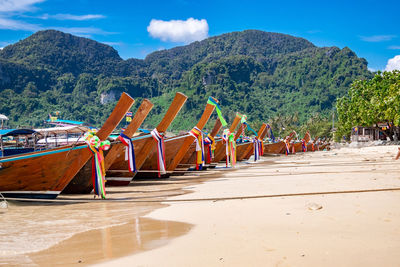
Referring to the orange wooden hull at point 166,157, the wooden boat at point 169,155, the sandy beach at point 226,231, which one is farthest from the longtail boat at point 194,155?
the sandy beach at point 226,231

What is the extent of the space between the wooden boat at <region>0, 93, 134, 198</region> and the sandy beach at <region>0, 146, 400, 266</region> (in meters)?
0.82

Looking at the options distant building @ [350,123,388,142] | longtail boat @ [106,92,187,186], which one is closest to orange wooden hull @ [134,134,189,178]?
longtail boat @ [106,92,187,186]

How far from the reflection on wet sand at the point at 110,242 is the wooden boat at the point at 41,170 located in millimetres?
2978

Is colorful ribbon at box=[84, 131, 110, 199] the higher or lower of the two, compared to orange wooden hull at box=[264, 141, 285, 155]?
higher

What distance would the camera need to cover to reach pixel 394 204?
198 inches

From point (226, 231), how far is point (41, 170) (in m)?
4.66

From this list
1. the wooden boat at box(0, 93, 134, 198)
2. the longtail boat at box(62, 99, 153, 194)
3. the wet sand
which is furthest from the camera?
the longtail boat at box(62, 99, 153, 194)

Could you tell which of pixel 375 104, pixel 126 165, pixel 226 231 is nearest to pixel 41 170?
pixel 126 165

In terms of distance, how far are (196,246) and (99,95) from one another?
199 meters

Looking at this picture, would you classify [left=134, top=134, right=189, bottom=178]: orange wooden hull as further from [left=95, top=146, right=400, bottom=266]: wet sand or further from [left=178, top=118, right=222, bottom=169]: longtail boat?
[left=95, top=146, right=400, bottom=266]: wet sand

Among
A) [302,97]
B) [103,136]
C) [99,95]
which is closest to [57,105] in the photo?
[99,95]

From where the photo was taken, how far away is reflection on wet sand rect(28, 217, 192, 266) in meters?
3.71

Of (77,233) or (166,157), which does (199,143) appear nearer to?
(166,157)

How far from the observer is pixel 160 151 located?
11.4 meters
